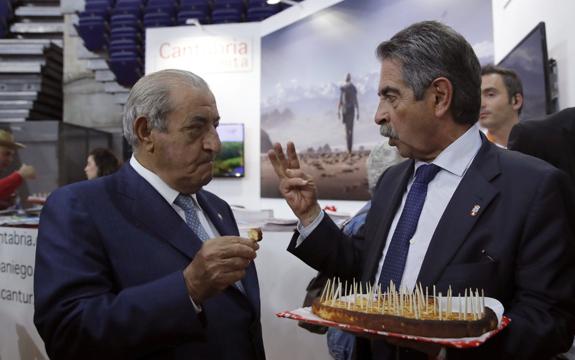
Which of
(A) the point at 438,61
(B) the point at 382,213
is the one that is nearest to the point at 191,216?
(B) the point at 382,213

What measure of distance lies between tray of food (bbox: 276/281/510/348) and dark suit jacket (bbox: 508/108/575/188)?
76 cm

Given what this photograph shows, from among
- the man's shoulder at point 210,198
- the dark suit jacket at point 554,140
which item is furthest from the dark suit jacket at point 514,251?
the man's shoulder at point 210,198

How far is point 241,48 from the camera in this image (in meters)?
8.52

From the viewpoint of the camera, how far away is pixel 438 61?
1402 millimetres

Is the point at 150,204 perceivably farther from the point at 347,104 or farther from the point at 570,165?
the point at 347,104

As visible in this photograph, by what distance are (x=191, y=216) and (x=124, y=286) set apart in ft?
0.94

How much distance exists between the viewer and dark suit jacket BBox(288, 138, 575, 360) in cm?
120

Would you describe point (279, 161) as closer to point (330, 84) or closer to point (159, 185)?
point (159, 185)

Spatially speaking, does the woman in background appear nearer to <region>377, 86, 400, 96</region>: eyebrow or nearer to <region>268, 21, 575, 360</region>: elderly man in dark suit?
<region>268, 21, 575, 360</region>: elderly man in dark suit

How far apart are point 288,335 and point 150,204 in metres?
1.61

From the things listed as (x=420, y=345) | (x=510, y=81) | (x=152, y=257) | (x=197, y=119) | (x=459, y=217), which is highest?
(x=510, y=81)

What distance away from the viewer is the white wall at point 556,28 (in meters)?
3.46

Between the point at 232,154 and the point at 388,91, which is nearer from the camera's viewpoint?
the point at 388,91

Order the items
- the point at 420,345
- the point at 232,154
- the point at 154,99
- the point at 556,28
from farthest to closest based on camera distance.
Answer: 1. the point at 232,154
2. the point at 556,28
3. the point at 154,99
4. the point at 420,345
